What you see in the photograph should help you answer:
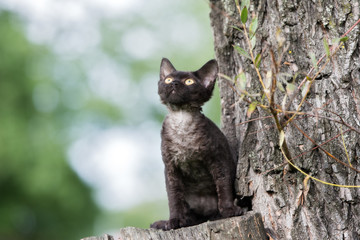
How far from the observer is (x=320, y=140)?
3455mm

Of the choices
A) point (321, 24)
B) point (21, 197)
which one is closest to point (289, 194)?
point (321, 24)

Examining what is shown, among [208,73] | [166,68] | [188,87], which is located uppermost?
[166,68]

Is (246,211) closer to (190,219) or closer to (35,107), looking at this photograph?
(190,219)

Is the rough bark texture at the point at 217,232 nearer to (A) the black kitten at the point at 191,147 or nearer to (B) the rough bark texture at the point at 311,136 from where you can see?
(B) the rough bark texture at the point at 311,136

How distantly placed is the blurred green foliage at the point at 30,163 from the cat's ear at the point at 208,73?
8527 millimetres

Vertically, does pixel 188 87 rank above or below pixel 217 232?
above

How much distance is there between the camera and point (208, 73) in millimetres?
4168

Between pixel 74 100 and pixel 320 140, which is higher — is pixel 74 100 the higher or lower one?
the higher one

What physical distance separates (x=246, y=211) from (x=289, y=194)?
18.6 inches

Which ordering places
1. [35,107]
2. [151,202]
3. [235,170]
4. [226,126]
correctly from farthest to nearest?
[151,202]
[35,107]
[226,126]
[235,170]

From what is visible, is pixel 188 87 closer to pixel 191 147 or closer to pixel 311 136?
pixel 191 147

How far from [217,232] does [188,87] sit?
133 cm

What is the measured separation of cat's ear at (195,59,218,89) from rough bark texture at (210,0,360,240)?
349 millimetres

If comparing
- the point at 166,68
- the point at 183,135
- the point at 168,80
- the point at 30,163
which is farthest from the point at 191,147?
the point at 30,163
